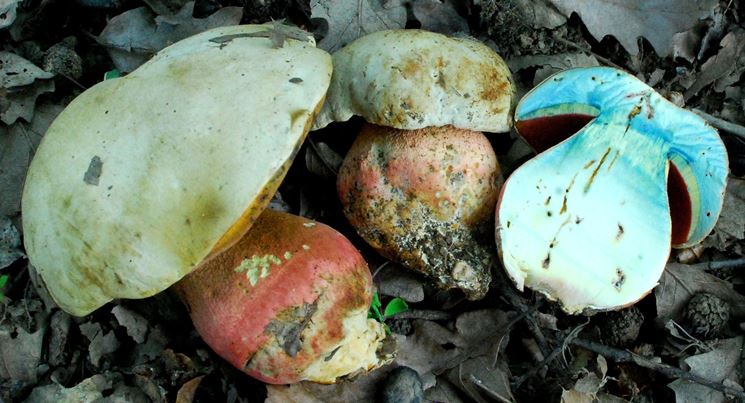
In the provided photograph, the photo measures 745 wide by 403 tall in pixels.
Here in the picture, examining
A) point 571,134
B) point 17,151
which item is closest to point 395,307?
point 571,134

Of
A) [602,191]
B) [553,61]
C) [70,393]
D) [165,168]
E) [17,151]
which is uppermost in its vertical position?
[165,168]

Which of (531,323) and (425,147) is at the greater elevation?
(425,147)

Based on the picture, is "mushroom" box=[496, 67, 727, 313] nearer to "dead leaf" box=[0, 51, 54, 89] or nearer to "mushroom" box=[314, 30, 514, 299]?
"mushroom" box=[314, 30, 514, 299]

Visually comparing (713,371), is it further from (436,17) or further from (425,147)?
(436,17)

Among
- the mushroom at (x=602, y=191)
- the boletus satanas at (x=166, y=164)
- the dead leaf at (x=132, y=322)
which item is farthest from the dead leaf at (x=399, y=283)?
the dead leaf at (x=132, y=322)

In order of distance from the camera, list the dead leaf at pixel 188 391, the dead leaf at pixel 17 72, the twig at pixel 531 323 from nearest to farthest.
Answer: the dead leaf at pixel 188 391, the twig at pixel 531 323, the dead leaf at pixel 17 72

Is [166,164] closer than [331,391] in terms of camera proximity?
Yes

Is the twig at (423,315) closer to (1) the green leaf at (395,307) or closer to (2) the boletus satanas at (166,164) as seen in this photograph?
(1) the green leaf at (395,307)
